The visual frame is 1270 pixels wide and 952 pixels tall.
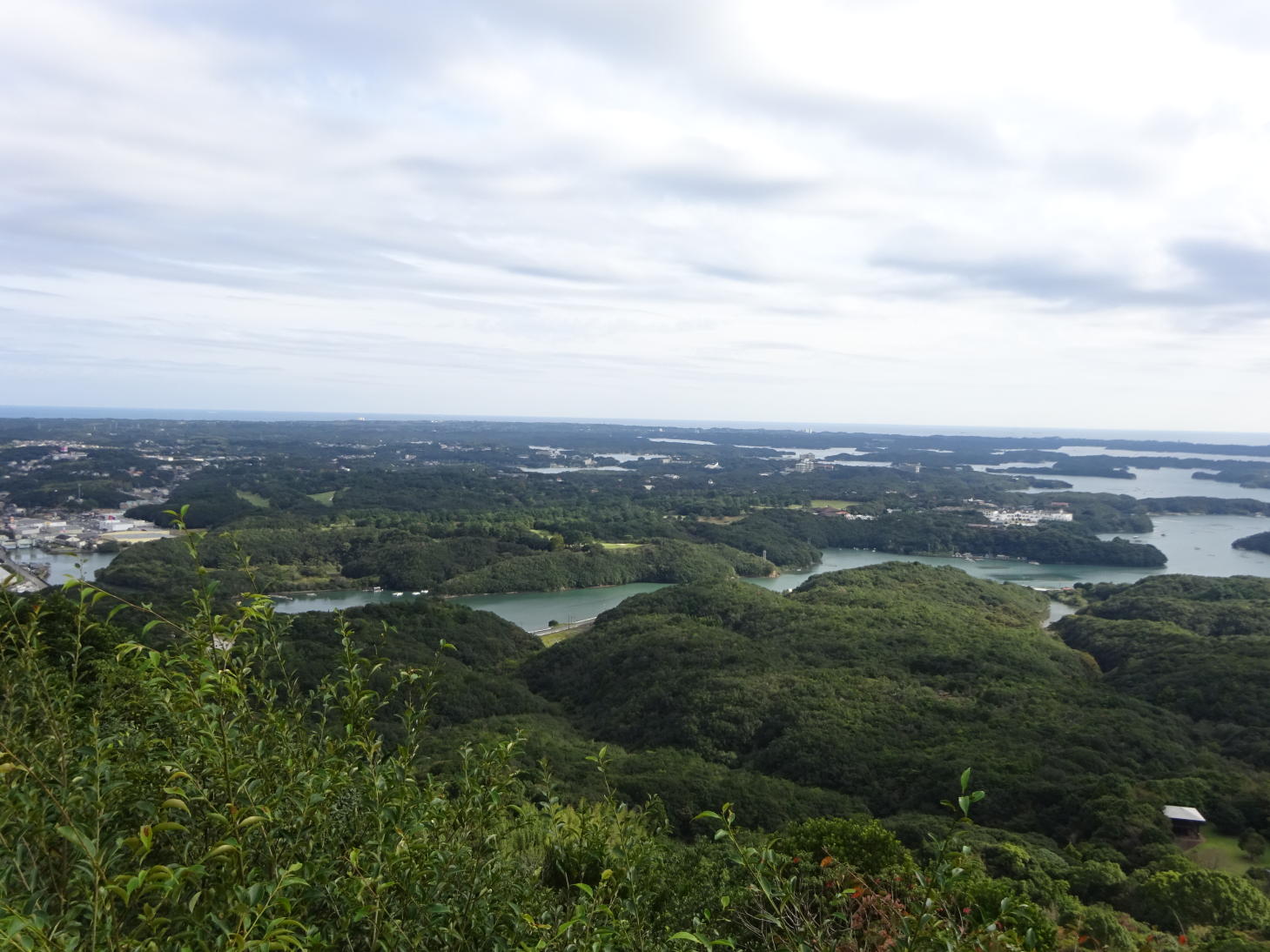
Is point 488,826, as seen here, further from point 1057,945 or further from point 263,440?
point 263,440

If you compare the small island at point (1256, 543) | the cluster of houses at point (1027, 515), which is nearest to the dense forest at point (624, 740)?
the cluster of houses at point (1027, 515)

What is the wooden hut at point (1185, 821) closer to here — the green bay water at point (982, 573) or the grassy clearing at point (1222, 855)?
the grassy clearing at point (1222, 855)

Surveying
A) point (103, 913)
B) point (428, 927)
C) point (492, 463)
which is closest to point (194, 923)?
point (103, 913)

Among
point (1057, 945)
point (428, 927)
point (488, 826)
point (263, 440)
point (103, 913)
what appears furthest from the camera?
point (263, 440)

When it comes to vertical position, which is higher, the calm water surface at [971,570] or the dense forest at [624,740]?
the dense forest at [624,740]

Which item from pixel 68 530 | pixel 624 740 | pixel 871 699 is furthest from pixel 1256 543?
pixel 68 530

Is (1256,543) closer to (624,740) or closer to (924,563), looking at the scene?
(924,563)

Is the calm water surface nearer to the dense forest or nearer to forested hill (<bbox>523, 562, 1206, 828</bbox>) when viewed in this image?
the dense forest

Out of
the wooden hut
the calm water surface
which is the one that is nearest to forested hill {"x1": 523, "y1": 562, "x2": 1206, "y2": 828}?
the wooden hut
